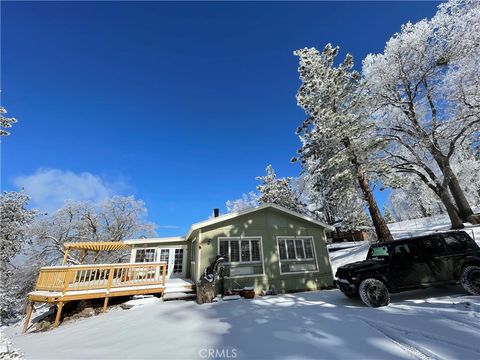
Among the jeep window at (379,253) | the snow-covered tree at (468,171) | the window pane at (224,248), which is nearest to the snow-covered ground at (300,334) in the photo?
the jeep window at (379,253)

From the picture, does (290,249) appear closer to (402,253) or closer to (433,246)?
(402,253)

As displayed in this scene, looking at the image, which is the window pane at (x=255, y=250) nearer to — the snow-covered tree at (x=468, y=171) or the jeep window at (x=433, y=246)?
the jeep window at (x=433, y=246)

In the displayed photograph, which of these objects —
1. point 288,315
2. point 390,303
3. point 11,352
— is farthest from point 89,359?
point 390,303

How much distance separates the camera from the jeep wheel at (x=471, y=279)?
5.88m

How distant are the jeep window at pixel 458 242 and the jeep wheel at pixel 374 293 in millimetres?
2367

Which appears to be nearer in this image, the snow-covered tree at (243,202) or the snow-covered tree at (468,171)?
the snow-covered tree at (468,171)

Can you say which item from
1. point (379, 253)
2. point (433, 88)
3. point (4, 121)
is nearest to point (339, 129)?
point (433, 88)

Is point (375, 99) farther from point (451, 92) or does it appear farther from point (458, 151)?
point (458, 151)

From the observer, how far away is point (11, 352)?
2715mm

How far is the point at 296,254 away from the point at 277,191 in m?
15.3

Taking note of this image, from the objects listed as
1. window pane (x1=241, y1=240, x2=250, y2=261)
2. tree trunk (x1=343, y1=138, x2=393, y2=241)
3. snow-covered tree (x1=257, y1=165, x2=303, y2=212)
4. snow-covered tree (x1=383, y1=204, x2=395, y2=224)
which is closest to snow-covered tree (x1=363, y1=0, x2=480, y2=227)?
tree trunk (x1=343, y1=138, x2=393, y2=241)

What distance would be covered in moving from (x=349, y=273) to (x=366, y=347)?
10.7 feet

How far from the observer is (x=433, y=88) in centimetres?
1352

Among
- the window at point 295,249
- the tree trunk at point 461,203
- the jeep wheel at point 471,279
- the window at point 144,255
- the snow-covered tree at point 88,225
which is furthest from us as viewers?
the snow-covered tree at point 88,225
